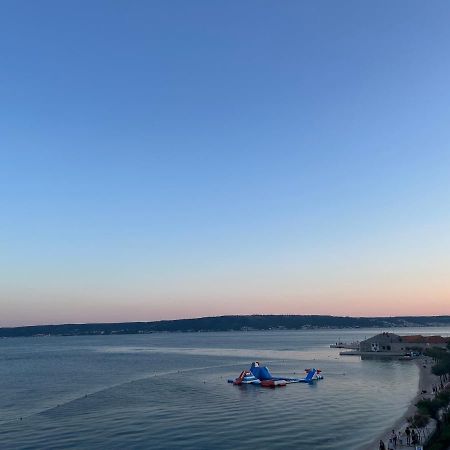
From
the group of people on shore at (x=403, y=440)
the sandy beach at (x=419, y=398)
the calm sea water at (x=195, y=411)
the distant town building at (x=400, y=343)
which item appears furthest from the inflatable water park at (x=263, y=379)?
the distant town building at (x=400, y=343)

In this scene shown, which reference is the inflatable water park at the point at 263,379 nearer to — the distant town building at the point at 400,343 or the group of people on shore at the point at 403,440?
the group of people on shore at the point at 403,440

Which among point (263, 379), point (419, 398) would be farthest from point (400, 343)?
point (419, 398)

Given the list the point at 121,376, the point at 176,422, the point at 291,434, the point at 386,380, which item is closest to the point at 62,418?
the point at 176,422

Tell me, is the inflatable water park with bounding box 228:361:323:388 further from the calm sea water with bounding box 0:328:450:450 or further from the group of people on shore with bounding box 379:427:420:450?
the group of people on shore with bounding box 379:427:420:450

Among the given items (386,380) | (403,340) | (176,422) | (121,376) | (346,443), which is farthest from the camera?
(403,340)

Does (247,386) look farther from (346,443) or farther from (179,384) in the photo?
(346,443)
